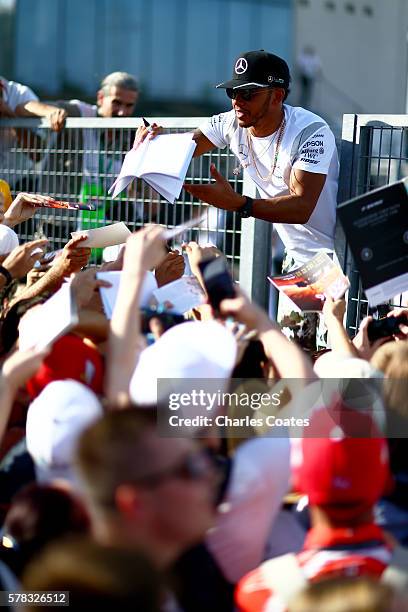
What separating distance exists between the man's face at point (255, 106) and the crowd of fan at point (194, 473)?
1769mm

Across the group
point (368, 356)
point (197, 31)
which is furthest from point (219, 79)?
point (368, 356)

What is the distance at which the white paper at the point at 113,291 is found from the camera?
3948 millimetres

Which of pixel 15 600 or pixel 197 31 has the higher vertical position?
pixel 197 31

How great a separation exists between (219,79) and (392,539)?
3059 centimetres

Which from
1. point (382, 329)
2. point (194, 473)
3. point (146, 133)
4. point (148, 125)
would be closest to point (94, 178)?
point (148, 125)

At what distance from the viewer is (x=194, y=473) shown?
2.62 metres

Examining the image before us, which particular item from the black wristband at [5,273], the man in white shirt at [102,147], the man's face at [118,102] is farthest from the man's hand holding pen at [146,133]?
the man's face at [118,102]

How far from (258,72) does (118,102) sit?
2.16m

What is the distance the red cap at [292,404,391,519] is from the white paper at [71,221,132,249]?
204cm

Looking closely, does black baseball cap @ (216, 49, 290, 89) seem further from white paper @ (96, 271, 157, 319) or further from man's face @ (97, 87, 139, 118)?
man's face @ (97, 87, 139, 118)

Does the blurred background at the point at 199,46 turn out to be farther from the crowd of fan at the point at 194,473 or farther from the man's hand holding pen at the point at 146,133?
the crowd of fan at the point at 194,473

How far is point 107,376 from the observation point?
11.4ft

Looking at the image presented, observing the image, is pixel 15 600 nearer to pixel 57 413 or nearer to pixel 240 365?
pixel 57 413

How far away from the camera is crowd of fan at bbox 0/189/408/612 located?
2.49m
